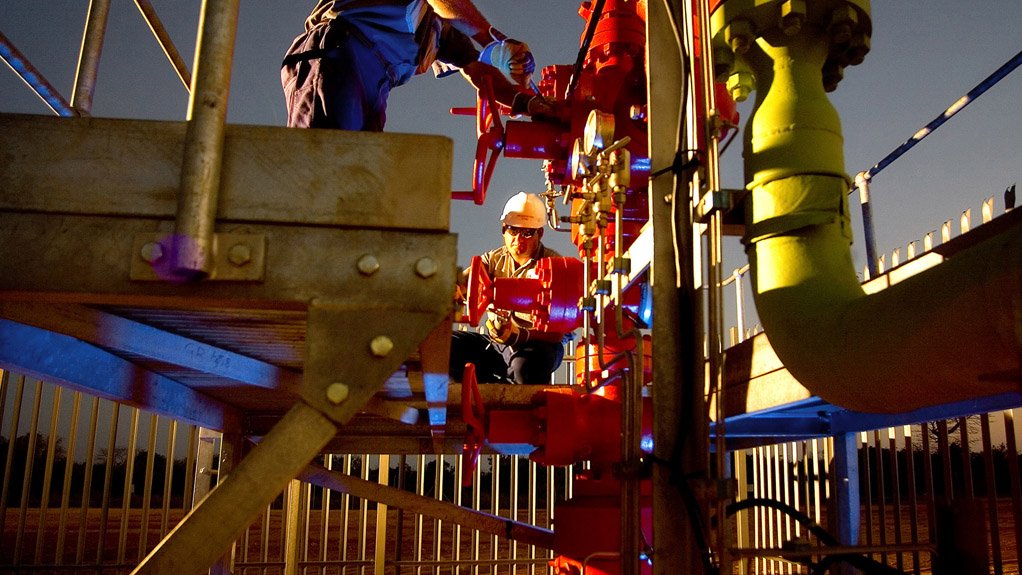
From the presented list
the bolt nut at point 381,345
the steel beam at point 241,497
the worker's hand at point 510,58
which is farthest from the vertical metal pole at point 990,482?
the steel beam at point 241,497

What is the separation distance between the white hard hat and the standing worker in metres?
2.08

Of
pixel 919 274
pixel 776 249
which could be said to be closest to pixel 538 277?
pixel 776 249

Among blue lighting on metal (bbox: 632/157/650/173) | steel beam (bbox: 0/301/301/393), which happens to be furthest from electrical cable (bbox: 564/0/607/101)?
steel beam (bbox: 0/301/301/393)

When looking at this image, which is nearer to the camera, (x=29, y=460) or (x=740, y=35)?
(x=740, y=35)

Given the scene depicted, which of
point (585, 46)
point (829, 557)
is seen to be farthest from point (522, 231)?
point (829, 557)

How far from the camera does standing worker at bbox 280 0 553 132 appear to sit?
3.48 meters

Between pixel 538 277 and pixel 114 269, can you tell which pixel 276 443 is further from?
pixel 538 277

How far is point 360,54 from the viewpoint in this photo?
3.63 metres

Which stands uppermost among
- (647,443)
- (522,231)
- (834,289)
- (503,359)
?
(522,231)

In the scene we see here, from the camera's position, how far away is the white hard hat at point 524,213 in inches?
245

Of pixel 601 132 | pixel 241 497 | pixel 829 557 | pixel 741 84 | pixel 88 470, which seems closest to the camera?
pixel 241 497

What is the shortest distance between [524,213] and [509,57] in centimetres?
194

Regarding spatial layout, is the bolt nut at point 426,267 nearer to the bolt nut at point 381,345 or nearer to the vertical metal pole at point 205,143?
the bolt nut at point 381,345

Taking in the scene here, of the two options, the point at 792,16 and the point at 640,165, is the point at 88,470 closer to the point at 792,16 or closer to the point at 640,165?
the point at 640,165
